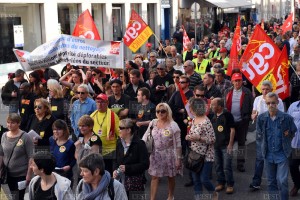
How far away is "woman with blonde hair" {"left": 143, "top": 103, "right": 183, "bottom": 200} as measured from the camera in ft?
24.3

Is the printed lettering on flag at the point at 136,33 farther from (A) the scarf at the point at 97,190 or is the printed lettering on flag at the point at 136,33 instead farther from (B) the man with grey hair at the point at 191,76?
(A) the scarf at the point at 97,190

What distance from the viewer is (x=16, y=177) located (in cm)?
690

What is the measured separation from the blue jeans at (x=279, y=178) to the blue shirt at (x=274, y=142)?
0.26ft

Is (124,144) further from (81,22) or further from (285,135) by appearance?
(81,22)

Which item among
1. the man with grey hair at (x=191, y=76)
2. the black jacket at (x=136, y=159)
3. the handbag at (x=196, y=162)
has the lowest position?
the handbag at (x=196, y=162)

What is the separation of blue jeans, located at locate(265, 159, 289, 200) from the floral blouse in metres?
0.72

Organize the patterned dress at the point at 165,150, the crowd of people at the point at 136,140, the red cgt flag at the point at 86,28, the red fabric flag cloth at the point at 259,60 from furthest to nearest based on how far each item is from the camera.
Result: the red cgt flag at the point at 86,28 → the red fabric flag cloth at the point at 259,60 → the patterned dress at the point at 165,150 → the crowd of people at the point at 136,140

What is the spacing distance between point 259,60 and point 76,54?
3.40 metres

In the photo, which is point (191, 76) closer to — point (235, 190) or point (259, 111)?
point (259, 111)

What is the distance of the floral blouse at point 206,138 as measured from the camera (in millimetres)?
7157

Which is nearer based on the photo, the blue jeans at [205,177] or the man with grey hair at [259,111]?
the blue jeans at [205,177]

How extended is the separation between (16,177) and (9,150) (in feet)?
1.12

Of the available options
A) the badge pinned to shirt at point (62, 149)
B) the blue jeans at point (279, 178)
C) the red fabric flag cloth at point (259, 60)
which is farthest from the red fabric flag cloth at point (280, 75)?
the badge pinned to shirt at point (62, 149)

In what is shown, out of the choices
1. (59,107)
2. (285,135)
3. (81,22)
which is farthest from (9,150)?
(81,22)
